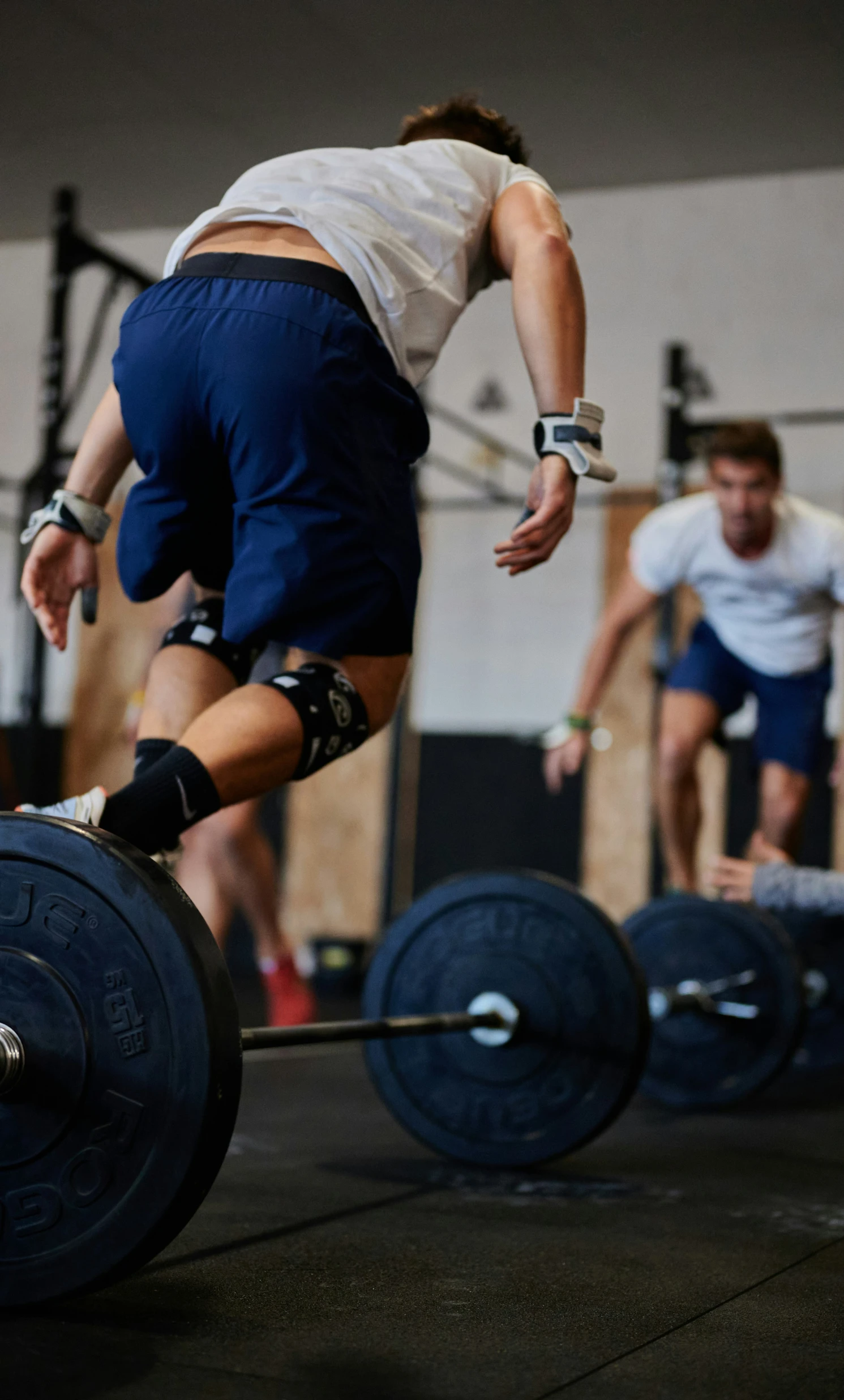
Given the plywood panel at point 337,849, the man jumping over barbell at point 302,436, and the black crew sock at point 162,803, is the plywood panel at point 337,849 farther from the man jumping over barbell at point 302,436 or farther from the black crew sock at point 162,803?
the black crew sock at point 162,803

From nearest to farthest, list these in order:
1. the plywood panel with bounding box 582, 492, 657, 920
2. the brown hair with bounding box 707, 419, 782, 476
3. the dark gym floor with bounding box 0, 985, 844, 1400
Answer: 1. the dark gym floor with bounding box 0, 985, 844, 1400
2. the brown hair with bounding box 707, 419, 782, 476
3. the plywood panel with bounding box 582, 492, 657, 920

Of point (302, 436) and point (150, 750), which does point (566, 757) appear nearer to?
point (150, 750)

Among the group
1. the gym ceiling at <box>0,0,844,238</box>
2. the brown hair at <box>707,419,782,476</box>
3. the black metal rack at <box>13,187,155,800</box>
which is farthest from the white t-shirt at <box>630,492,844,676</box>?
the gym ceiling at <box>0,0,844,238</box>

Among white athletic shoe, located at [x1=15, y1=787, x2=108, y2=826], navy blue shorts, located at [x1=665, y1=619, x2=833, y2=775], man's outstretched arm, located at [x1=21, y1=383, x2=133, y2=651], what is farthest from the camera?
navy blue shorts, located at [x1=665, y1=619, x2=833, y2=775]

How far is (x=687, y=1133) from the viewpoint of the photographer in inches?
89.9

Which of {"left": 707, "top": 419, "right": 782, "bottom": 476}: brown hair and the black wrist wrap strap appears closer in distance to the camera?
the black wrist wrap strap

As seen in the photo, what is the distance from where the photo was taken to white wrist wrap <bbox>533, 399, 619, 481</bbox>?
1.33 m

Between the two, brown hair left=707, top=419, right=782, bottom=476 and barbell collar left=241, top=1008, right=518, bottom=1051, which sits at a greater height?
brown hair left=707, top=419, right=782, bottom=476

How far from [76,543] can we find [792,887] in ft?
4.45

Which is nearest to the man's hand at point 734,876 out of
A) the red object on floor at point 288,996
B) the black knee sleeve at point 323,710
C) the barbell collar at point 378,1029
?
the barbell collar at point 378,1029

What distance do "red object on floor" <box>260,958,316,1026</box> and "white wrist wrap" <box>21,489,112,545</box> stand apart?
1.55 metres

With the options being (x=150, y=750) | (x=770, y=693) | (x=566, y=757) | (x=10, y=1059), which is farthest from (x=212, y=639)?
(x=770, y=693)

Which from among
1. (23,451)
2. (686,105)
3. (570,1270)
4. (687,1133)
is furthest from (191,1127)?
(23,451)

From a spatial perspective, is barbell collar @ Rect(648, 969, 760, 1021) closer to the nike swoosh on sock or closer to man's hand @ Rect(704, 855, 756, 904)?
man's hand @ Rect(704, 855, 756, 904)
